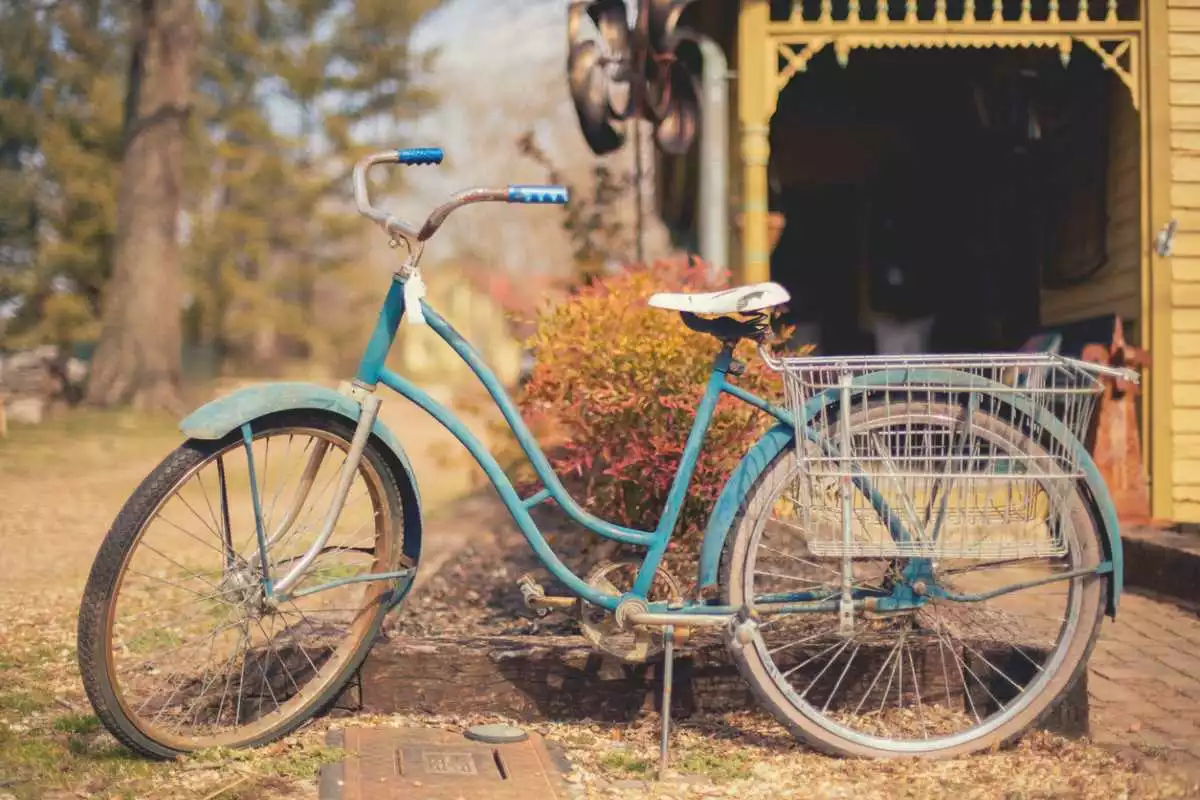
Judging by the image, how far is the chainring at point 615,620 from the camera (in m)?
3.17

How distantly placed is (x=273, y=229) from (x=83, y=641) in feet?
103

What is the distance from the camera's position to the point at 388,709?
3328 millimetres

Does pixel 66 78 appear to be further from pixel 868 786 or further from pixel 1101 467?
pixel 868 786

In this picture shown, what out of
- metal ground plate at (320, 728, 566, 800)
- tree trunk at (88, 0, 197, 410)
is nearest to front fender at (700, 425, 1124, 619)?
metal ground plate at (320, 728, 566, 800)

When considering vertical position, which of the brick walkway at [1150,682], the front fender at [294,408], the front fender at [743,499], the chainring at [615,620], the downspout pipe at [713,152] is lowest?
the brick walkway at [1150,682]

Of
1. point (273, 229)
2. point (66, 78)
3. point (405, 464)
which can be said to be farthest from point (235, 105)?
point (405, 464)

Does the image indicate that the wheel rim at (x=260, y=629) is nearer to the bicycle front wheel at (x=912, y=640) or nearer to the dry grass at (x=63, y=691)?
the dry grass at (x=63, y=691)

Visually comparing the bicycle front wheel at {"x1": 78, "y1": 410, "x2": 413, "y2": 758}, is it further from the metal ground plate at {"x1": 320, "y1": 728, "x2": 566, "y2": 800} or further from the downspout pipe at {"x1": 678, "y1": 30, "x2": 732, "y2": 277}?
the downspout pipe at {"x1": 678, "y1": 30, "x2": 732, "y2": 277}

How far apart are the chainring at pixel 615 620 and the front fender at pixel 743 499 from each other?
0.15 m

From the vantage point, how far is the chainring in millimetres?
3168

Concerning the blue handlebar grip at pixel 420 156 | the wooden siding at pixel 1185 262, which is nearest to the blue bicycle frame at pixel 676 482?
the blue handlebar grip at pixel 420 156

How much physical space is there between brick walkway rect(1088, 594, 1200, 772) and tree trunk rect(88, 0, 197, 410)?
13.4 metres

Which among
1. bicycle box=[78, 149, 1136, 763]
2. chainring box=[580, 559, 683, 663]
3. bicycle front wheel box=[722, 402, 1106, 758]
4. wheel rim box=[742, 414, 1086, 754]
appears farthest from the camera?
wheel rim box=[742, 414, 1086, 754]

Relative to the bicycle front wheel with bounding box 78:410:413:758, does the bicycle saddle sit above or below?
above
